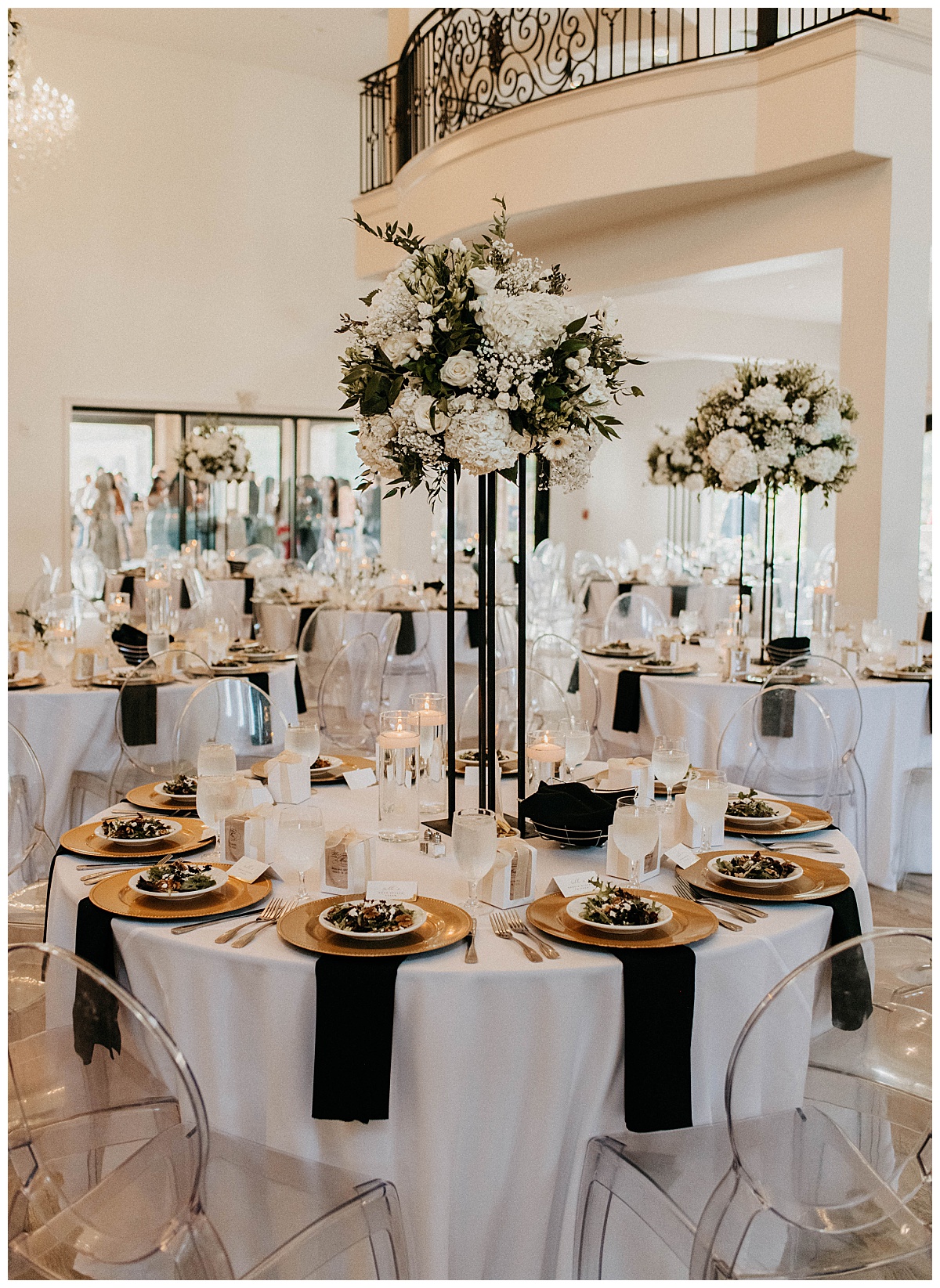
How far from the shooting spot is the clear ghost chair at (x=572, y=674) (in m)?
4.89

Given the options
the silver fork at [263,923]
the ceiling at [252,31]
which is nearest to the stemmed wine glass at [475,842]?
the silver fork at [263,923]

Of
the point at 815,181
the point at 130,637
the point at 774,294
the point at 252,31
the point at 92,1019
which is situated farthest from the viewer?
the point at 774,294

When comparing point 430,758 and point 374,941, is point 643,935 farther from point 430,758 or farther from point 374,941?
point 430,758

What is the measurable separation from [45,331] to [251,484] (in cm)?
270

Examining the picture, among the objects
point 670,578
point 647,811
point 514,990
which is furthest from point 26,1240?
point 670,578

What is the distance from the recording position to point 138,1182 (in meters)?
1.81

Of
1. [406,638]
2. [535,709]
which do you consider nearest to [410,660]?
[406,638]

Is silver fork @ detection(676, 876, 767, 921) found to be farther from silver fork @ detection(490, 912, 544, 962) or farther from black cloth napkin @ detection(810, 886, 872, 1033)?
silver fork @ detection(490, 912, 544, 962)

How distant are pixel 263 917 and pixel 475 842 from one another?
0.42 metres

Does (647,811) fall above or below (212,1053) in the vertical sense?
above

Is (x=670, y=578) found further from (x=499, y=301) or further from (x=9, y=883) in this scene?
(x=499, y=301)

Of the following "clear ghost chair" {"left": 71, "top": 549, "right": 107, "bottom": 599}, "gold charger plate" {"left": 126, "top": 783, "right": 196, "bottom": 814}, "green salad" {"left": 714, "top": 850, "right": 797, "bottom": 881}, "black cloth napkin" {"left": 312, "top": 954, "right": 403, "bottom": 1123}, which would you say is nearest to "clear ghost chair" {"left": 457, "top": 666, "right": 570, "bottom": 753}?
"gold charger plate" {"left": 126, "top": 783, "right": 196, "bottom": 814}

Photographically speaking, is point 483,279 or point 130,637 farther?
point 130,637

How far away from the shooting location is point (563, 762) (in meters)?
2.92
